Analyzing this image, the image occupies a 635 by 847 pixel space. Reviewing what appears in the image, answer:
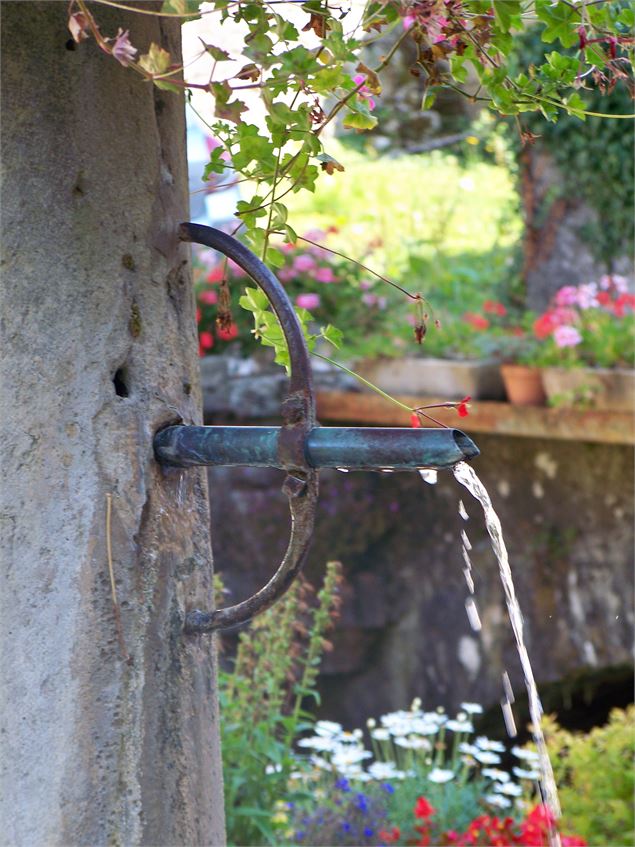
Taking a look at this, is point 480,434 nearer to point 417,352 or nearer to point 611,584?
point 417,352

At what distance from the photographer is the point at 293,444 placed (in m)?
0.94

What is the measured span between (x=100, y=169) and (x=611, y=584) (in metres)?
3.76

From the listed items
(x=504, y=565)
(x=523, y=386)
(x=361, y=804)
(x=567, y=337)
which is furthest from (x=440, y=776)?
(x=504, y=565)

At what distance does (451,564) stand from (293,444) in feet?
12.8

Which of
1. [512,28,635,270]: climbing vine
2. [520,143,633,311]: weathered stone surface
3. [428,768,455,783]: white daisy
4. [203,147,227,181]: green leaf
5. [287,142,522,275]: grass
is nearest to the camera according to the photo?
[203,147,227,181]: green leaf

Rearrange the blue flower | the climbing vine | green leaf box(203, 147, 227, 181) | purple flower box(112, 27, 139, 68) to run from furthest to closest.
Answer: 1. the climbing vine
2. the blue flower
3. green leaf box(203, 147, 227, 181)
4. purple flower box(112, 27, 139, 68)

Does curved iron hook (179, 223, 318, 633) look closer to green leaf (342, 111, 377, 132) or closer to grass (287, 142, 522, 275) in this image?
green leaf (342, 111, 377, 132)

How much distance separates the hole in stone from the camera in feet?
3.40

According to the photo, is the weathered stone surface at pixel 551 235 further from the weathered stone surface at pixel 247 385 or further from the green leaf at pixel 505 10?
the green leaf at pixel 505 10

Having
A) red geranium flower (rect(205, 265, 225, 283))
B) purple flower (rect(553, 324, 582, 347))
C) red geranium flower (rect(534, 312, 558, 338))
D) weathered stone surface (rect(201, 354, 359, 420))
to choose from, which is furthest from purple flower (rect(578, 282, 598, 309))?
red geranium flower (rect(205, 265, 225, 283))

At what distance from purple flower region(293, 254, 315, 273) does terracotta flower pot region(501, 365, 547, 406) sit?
3.71ft

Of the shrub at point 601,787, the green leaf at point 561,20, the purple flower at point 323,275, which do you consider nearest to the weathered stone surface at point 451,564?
the purple flower at point 323,275

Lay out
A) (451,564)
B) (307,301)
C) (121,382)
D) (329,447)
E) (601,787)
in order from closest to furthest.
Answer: (329,447), (121,382), (601,787), (307,301), (451,564)

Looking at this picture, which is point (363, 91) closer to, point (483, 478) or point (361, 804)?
point (361, 804)
